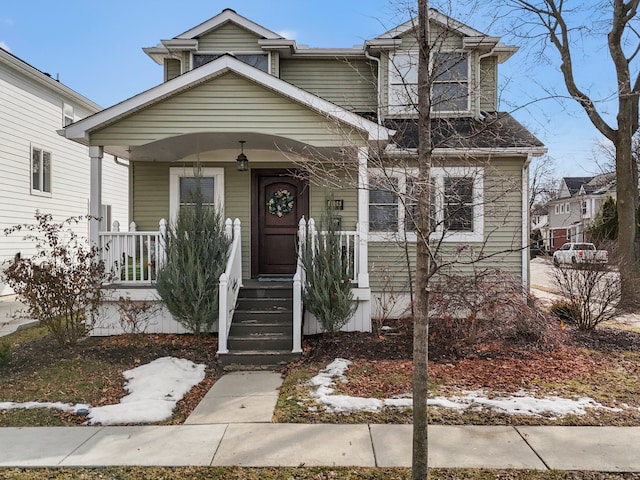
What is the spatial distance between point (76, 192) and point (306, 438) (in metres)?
15.2

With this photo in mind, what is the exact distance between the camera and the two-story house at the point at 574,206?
36997 mm

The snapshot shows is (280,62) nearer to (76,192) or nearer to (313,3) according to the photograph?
(313,3)

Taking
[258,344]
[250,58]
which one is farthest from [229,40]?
[258,344]

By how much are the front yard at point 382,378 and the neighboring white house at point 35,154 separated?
680 centimetres

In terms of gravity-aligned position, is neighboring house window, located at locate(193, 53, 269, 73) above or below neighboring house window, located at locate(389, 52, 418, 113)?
above

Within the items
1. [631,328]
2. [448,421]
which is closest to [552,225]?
[631,328]

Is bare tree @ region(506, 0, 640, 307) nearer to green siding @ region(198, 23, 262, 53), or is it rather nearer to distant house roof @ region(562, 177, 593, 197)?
green siding @ region(198, 23, 262, 53)

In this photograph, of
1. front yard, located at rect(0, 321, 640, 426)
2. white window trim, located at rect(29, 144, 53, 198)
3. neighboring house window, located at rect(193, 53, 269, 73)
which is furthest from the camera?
white window trim, located at rect(29, 144, 53, 198)

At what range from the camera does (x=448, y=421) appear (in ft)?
14.5

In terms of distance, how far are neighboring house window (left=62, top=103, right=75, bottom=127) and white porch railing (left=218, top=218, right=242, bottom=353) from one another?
10.7 meters

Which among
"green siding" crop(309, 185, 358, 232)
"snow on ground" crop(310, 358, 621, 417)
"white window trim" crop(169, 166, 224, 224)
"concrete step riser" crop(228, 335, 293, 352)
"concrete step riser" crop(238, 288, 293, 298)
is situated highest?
"white window trim" crop(169, 166, 224, 224)

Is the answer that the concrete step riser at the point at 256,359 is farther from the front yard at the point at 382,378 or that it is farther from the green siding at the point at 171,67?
the green siding at the point at 171,67

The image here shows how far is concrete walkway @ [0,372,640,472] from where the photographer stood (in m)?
3.63

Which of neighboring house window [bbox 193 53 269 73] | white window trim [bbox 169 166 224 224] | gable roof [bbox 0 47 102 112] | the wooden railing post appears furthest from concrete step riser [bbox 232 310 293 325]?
gable roof [bbox 0 47 102 112]
